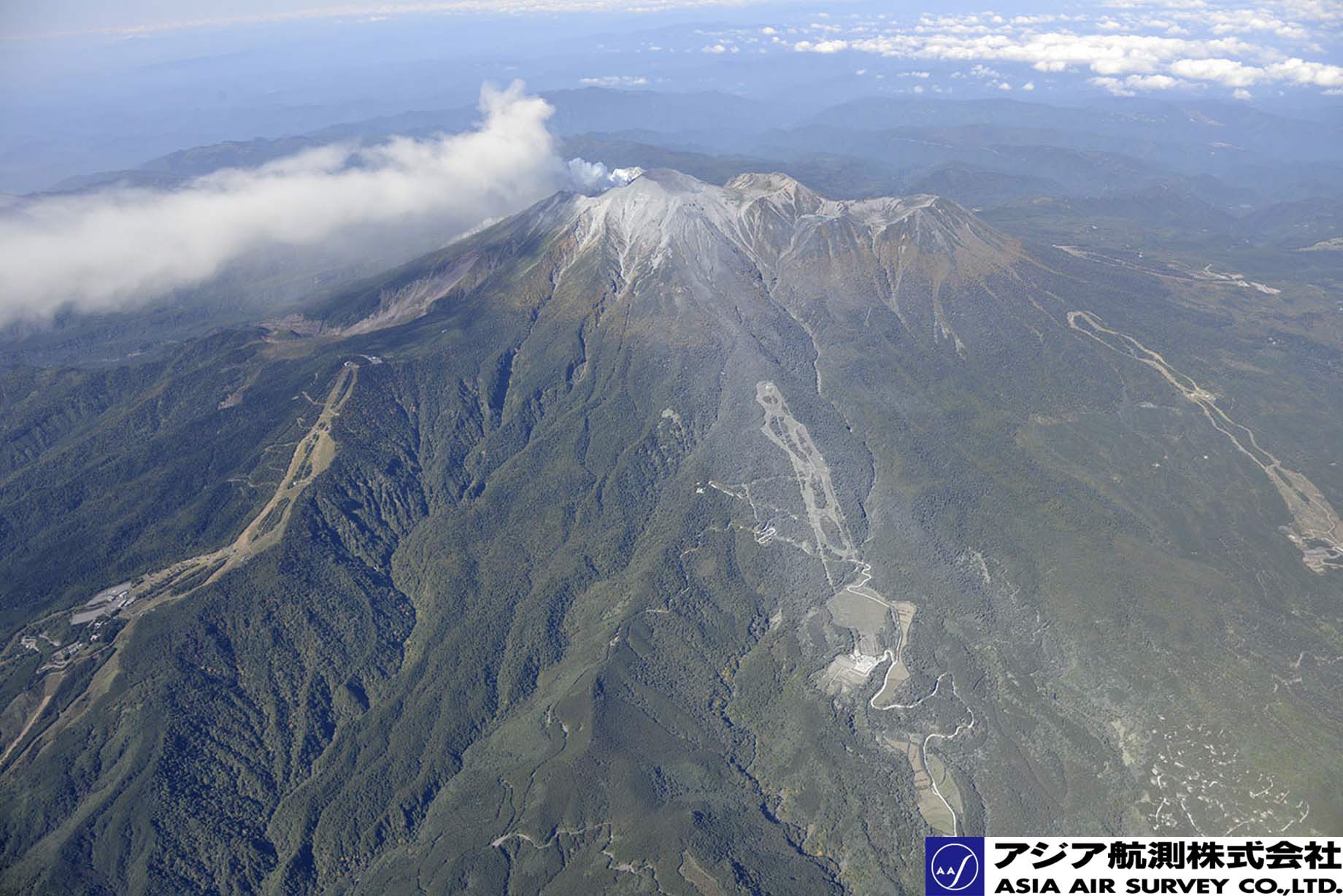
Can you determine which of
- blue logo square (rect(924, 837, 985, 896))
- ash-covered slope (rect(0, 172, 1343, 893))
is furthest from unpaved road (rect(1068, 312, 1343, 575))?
blue logo square (rect(924, 837, 985, 896))

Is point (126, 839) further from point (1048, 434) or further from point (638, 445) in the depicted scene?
point (1048, 434)

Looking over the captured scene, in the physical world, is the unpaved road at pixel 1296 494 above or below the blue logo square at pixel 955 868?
below

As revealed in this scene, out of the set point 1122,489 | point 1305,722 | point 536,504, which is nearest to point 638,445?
point 536,504

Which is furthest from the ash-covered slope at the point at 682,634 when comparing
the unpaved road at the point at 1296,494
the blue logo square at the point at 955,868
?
the blue logo square at the point at 955,868

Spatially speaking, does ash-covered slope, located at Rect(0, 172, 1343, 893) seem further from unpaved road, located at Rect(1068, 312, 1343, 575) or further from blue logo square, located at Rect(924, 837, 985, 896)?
blue logo square, located at Rect(924, 837, 985, 896)

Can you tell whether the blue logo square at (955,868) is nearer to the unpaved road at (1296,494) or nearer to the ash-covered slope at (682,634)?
the ash-covered slope at (682,634)

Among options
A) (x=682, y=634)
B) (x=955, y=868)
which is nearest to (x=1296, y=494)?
(x=682, y=634)

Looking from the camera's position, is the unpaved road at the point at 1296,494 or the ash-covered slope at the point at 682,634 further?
the unpaved road at the point at 1296,494
